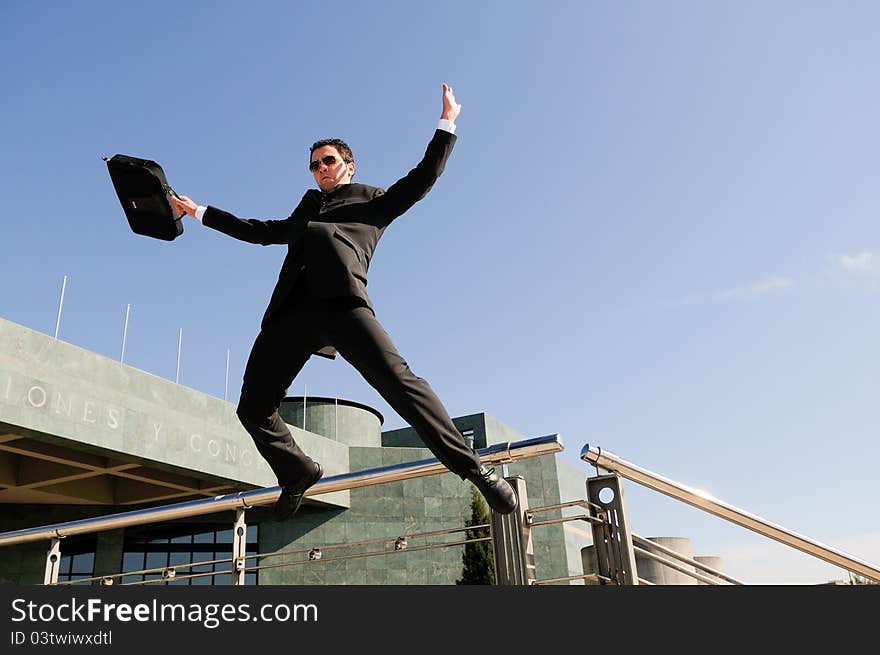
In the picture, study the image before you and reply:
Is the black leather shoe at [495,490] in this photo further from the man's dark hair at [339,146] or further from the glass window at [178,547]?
the glass window at [178,547]

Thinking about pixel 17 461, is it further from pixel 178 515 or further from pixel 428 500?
pixel 178 515

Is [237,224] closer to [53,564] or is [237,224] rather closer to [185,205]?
[185,205]

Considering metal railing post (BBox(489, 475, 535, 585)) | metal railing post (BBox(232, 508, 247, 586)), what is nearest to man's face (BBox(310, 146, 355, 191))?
metal railing post (BBox(489, 475, 535, 585))

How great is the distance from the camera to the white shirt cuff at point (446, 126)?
2.76 m

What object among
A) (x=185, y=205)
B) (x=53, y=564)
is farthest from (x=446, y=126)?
(x=53, y=564)

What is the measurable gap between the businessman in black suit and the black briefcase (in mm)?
102

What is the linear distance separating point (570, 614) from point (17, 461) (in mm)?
16693

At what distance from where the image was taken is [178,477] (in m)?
16.7

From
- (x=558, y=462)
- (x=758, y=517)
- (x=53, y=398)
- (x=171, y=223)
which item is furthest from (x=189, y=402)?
(x=758, y=517)

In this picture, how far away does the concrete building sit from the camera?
41.8 ft

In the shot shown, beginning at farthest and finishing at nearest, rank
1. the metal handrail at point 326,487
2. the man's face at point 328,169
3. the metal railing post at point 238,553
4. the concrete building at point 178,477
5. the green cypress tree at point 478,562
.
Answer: the green cypress tree at point 478,562
the concrete building at point 178,477
the metal railing post at point 238,553
the man's face at point 328,169
the metal handrail at point 326,487

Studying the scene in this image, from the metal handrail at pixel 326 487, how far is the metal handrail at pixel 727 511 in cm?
21

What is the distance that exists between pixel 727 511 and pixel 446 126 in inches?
69.7

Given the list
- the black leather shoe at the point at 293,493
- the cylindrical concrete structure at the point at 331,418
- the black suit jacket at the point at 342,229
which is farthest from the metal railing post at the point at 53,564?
the cylindrical concrete structure at the point at 331,418
